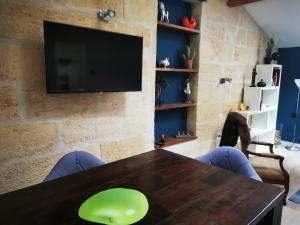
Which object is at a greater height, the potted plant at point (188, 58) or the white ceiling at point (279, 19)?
the white ceiling at point (279, 19)

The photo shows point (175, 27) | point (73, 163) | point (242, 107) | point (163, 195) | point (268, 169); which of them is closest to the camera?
point (163, 195)

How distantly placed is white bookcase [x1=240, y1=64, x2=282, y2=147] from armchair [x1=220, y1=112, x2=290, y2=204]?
679mm

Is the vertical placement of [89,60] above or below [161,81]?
above

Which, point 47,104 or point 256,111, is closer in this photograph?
point 47,104

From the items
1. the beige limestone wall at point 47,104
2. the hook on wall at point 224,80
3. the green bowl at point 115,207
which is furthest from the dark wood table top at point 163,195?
the hook on wall at point 224,80

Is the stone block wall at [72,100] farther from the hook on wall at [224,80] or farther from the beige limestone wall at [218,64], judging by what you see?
the hook on wall at [224,80]

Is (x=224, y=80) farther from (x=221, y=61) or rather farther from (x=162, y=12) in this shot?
(x=162, y=12)

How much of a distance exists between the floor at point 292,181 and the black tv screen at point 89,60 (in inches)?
74.2

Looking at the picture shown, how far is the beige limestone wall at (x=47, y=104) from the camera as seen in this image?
5.43 feet

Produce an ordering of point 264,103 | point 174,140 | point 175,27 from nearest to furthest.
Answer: point 175,27, point 174,140, point 264,103

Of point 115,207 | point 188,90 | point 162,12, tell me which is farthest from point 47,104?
point 188,90

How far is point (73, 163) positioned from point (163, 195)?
784 mm

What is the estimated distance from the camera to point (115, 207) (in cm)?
98

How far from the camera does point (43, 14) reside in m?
1.74
